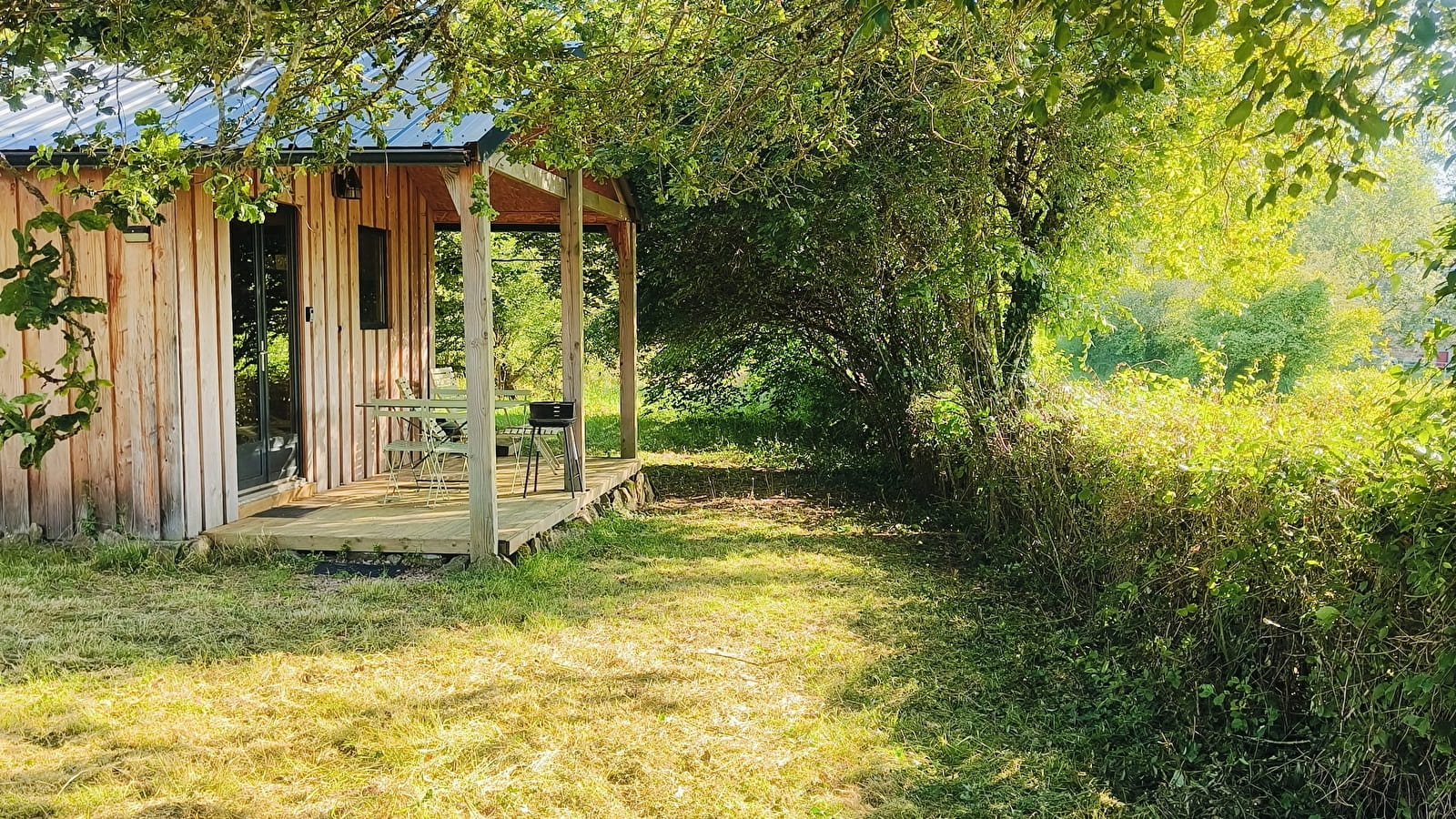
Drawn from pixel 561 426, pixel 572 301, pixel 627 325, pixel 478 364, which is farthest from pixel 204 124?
pixel 627 325

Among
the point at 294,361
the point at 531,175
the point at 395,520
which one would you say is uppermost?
the point at 531,175

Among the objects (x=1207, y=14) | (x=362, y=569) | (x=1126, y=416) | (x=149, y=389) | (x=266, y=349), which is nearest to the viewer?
(x=1207, y=14)

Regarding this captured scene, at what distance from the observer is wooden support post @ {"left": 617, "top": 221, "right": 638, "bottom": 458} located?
36.7 feet

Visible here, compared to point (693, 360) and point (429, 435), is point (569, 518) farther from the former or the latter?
point (693, 360)

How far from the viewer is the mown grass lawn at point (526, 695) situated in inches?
157

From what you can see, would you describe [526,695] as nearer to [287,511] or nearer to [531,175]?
[287,511]

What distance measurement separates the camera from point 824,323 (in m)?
12.4

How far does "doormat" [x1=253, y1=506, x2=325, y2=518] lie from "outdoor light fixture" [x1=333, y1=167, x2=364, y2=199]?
2559 millimetres

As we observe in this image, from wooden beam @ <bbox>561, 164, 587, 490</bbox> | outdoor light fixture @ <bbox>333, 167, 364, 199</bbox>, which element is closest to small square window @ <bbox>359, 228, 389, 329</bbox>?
→ outdoor light fixture @ <bbox>333, 167, 364, 199</bbox>

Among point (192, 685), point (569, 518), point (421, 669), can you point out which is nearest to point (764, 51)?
point (421, 669)

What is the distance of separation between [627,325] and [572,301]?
1.97m

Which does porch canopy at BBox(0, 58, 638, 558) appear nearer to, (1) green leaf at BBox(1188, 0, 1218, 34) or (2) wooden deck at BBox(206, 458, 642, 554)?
(2) wooden deck at BBox(206, 458, 642, 554)

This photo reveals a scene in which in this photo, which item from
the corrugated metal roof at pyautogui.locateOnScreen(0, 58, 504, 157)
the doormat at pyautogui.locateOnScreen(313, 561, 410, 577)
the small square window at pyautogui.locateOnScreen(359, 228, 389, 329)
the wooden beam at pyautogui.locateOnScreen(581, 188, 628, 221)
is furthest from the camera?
the small square window at pyautogui.locateOnScreen(359, 228, 389, 329)

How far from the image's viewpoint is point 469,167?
6.96 m
